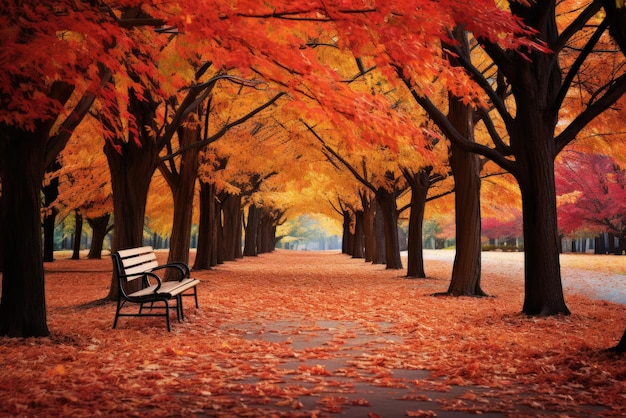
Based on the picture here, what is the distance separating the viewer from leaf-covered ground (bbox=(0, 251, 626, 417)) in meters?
A: 4.80

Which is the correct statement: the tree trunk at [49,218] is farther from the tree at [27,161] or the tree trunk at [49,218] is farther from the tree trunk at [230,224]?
the tree at [27,161]

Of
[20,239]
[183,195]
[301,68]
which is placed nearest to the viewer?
[20,239]

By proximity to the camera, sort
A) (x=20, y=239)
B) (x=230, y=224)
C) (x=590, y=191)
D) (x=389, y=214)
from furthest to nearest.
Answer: (x=590, y=191)
(x=230, y=224)
(x=389, y=214)
(x=20, y=239)

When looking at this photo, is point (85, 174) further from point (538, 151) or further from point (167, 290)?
point (538, 151)

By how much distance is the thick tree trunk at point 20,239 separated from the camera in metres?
7.73

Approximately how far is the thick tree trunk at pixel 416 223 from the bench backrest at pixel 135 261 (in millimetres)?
11725

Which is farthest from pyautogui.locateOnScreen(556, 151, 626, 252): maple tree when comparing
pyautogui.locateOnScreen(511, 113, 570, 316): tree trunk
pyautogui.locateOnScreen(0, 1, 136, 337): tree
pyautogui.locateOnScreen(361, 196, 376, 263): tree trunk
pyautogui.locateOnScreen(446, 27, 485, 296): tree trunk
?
pyautogui.locateOnScreen(0, 1, 136, 337): tree

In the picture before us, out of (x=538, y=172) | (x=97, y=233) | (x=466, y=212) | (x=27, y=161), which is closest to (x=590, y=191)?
(x=97, y=233)

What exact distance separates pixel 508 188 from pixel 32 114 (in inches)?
725

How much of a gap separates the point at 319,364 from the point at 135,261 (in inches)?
167

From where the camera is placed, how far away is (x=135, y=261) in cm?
960

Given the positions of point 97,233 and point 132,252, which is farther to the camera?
point 97,233

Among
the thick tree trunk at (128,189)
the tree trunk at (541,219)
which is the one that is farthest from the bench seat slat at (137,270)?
the tree trunk at (541,219)

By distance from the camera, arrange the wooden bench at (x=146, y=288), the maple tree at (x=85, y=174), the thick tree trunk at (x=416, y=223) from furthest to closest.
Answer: the thick tree trunk at (x=416, y=223) < the maple tree at (x=85, y=174) < the wooden bench at (x=146, y=288)
